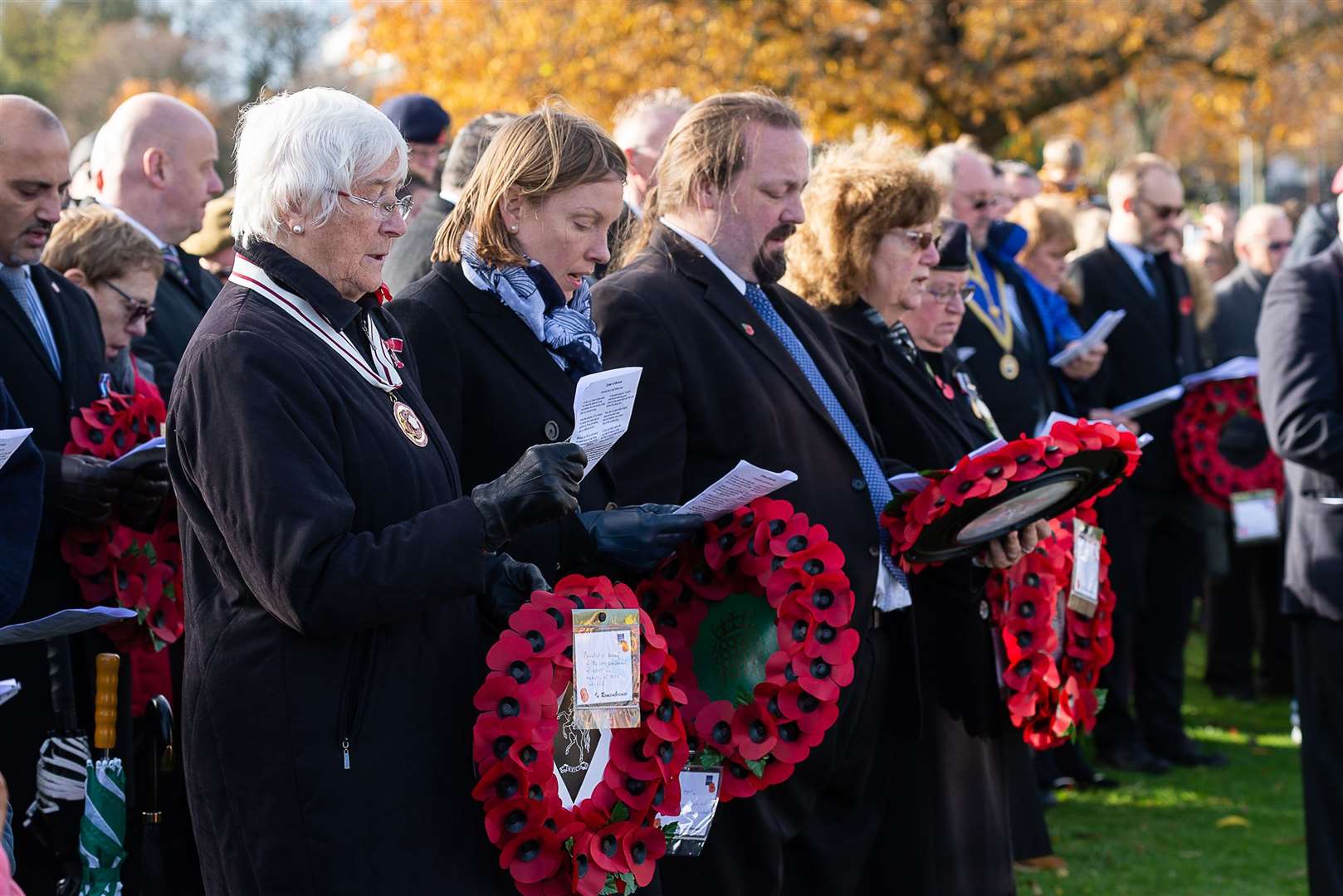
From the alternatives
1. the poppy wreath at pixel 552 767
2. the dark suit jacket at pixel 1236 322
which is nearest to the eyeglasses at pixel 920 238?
the poppy wreath at pixel 552 767

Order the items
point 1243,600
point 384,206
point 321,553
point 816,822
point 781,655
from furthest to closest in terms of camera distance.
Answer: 1. point 1243,600
2. point 816,822
3. point 781,655
4. point 384,206
5. point 321,553

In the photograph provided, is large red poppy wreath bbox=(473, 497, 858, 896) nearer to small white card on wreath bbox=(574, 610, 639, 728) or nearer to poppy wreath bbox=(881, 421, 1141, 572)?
small white card on wreath bbox=(574, 610, 639, 728)

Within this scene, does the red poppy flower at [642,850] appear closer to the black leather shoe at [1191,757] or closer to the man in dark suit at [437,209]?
the man in dark suit at [437,209]

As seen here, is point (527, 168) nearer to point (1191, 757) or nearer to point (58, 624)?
point (58, 624)

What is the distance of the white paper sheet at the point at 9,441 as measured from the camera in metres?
3.44

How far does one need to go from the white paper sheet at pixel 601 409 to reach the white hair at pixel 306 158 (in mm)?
583

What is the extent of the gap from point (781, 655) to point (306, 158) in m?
1.64

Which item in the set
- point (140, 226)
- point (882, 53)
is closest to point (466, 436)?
point (140, 226)

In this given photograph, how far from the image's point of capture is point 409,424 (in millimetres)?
3113

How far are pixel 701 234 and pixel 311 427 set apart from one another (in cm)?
189

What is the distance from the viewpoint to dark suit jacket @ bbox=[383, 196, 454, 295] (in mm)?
5527

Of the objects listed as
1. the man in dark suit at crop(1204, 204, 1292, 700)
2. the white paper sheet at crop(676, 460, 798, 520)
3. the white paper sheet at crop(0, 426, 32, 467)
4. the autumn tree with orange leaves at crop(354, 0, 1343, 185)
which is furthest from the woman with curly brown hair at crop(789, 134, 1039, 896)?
the autumn tree with orange leaves at crop(354, 0, 1343, 185)

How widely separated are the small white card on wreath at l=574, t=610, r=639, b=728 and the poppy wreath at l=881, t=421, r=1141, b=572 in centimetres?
123

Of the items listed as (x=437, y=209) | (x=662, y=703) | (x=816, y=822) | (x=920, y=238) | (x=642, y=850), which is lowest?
(x=816, y=822)
